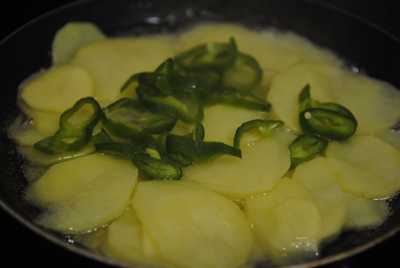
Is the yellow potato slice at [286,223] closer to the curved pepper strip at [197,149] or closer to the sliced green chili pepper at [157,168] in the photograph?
the curved pepper strip at [197,149]

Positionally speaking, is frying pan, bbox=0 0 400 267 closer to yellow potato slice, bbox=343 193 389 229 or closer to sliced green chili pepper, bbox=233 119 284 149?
yellow potato slice, bbox=343 193 389 229

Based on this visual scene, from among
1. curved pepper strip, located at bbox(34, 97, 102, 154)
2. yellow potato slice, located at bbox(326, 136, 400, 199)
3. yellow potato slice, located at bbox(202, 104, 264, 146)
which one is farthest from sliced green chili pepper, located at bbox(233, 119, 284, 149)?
curved pepper strip, located at bbox(34, 97, 102, 154)

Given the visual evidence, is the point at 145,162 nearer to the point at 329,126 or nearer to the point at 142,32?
the point at 329,126

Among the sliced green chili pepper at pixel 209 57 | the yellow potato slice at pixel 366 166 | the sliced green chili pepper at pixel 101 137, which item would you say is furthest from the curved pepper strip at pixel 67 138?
the yellow potato slice at pixel 366 166

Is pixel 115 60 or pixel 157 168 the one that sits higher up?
pixel 115 60

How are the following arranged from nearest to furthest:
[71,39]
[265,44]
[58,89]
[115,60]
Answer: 1. [58,89]
2. [115,60]
3. [71,39]
4. [265,44]

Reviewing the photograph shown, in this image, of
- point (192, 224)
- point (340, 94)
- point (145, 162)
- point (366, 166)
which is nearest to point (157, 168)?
point (145, 162)

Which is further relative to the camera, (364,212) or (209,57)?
(209,57)
